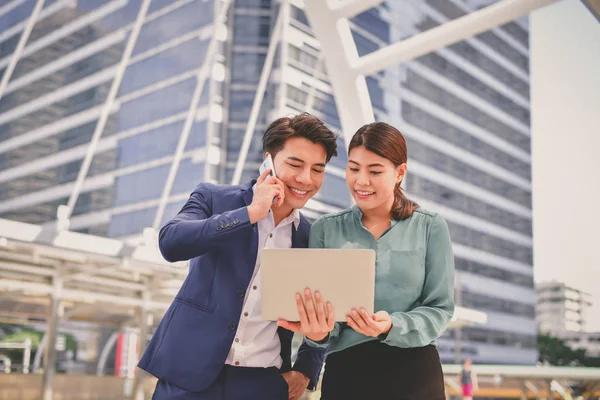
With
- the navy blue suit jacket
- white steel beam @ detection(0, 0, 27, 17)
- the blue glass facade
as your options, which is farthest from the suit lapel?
white steel beam @ detection(0, 0, 27, 17)

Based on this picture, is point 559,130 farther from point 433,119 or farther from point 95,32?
point 95,32

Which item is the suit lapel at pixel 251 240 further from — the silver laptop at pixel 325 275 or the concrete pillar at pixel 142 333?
the concrete pillar at pixel 142 333

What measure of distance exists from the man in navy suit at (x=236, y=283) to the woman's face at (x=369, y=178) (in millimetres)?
125

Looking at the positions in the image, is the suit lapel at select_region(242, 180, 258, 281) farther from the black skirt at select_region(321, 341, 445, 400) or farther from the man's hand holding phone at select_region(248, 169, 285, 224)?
the black skirt at select_region(321, 341, 445, 400)

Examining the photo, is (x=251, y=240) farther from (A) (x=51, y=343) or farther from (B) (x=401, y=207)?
(A) (x=51, y=343)

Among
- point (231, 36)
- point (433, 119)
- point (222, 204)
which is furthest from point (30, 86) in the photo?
point (222, 204)

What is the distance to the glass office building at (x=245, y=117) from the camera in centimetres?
3656

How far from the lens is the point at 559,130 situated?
81.3 meters

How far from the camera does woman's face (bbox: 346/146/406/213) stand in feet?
4.87

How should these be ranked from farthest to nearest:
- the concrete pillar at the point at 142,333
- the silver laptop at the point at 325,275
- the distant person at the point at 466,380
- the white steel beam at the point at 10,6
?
1. the white steel beam at the point at 10,6
2. the distant person at the point at 466,380
3. the concrete pillar at the point at 142,333
4. the silver laptop at the point at 325,275

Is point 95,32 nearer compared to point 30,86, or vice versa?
point 95,32

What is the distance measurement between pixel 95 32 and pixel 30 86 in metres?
7.65

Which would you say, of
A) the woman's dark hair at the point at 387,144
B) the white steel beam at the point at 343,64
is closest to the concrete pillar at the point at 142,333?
the white steel beam at the point at 343,64

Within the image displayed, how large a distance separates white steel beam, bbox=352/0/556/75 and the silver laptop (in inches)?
63.3
